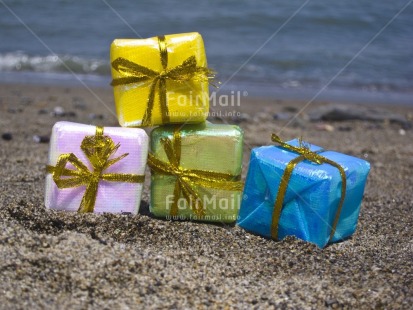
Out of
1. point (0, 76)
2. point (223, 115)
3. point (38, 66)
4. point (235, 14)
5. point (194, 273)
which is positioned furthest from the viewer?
point (235, 14)

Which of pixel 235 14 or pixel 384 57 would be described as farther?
pixel 235 14

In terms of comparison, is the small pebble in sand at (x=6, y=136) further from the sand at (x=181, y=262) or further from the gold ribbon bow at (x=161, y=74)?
the gold ribbon bow at (x=161, y=74)

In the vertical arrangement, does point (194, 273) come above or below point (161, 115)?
below

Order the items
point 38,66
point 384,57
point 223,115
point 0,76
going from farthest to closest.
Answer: point 384,57, point 38,66, point 0,76, point 223,115

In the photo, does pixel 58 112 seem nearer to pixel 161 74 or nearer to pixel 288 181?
pixel 161 74

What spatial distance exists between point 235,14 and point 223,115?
766 cm

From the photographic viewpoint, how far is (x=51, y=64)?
445 inches

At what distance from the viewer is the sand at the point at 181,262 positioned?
2.88 metres

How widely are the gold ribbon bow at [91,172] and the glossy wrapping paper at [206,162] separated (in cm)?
21

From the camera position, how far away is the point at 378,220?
171 inches

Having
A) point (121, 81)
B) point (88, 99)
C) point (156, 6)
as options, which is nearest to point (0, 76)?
point (88, 99)

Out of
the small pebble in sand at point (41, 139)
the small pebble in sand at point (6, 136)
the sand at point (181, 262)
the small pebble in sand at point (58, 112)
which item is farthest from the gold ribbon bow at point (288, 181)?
the small pebble in sand at point (58, 112)

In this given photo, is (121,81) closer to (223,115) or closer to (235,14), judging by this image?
(223,115)

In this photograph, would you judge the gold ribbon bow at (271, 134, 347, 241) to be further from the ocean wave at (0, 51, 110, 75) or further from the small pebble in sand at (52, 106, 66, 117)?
the ocean wave at (0, 51, 110, 75)
